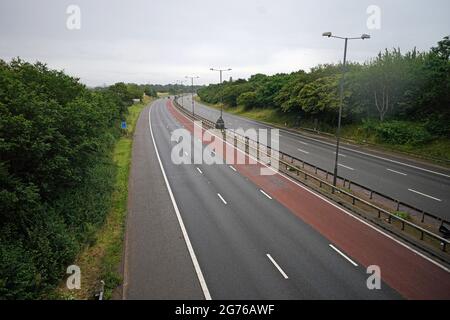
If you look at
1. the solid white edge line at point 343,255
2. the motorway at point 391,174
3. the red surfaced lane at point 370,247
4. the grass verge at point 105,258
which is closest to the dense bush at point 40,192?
the grass verge at point 105,258

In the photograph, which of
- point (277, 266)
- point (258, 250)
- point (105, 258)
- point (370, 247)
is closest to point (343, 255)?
point (370, 247)

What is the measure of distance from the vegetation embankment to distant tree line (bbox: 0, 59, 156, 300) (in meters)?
34.4

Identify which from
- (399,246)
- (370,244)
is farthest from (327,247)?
(399,246)

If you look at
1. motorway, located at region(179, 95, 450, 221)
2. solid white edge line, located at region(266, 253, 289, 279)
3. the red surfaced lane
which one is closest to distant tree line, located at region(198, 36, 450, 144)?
motorway, located at region(179, 95, 450, 221)

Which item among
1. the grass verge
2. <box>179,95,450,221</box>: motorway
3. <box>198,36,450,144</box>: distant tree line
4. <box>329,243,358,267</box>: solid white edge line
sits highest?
<box>198,36,450,144</box>: distant tree line

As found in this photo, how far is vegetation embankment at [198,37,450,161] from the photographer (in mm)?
38094

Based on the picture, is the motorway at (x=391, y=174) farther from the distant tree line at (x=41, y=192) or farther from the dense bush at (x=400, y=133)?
the distant tree line at (x=41, y=192)

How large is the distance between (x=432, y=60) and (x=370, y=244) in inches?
1374

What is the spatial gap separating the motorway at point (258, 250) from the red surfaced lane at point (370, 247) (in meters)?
0.04

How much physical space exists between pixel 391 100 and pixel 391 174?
1937 centimetres

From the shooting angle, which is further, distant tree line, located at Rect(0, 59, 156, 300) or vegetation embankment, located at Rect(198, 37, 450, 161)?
vegetation embankment, located at Rect(198, 37, 450, 161)

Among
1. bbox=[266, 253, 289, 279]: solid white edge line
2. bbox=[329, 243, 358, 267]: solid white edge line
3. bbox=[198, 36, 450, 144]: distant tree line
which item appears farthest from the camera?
bbox=[198, 36, 450, 144]: distant tree line

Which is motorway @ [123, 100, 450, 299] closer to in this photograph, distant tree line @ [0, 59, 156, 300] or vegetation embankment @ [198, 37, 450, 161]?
distant tree line @ [0, 59, 156, 300]
